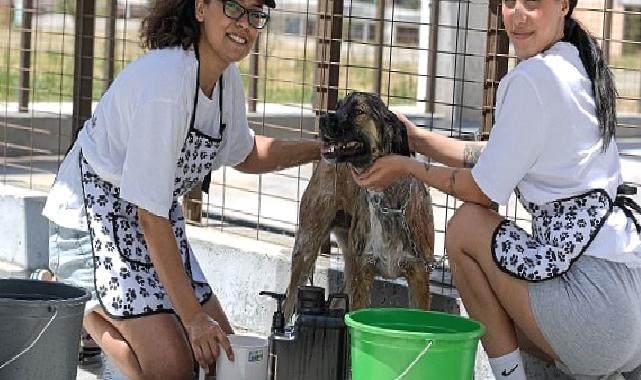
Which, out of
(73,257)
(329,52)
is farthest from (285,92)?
(73,257)

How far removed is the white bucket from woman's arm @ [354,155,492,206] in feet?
2.62

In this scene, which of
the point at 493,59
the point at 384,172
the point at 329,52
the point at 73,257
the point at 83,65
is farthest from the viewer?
the point at 83,65

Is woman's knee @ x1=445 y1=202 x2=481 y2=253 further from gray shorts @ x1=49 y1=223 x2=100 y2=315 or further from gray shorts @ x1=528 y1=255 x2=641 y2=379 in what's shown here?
gray shorts @ x1=49 y1=223 x2=100 y2=315

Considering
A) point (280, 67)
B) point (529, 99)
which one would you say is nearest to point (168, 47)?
point (529, 99)

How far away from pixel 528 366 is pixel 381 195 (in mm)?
968

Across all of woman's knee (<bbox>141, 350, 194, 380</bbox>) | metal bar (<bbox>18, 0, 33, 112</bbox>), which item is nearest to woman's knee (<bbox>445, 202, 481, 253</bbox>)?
woman's knee (<bbox>141, 350, 194, 380</bbox>)

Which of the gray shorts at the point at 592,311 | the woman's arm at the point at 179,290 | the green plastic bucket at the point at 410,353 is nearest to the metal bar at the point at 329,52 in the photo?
the woman's arm at the point at 179,290

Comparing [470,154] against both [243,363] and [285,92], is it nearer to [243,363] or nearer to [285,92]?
[243,363]

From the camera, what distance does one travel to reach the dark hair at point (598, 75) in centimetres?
471

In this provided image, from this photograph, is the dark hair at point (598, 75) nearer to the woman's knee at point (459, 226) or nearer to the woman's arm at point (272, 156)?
the woman's knee at point (459, 226)

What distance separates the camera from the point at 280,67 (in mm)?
18844

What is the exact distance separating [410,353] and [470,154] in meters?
1.35

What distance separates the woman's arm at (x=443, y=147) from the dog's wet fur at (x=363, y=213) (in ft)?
0.48

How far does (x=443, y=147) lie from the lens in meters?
5.49
